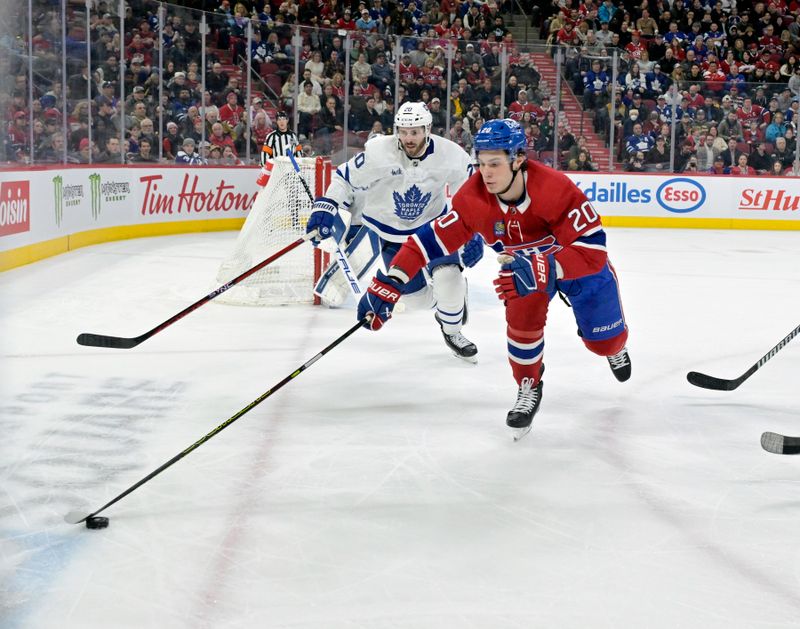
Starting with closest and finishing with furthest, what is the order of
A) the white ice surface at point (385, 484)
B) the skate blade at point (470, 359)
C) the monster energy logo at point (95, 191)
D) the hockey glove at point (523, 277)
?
1. the white ice surface at point (385, 484)
2. the hockey glove at point (523, 277)
3. the skate blade at point (470, 359)
4. the monster energy logo at point (95, 191)

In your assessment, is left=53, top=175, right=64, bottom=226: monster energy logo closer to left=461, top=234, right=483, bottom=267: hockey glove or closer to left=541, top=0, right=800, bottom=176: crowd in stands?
left=461, top=234, right=483, bottom=267: hockey glove

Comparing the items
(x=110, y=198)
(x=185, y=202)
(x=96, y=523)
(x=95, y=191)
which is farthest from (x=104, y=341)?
(x=185, y=202)

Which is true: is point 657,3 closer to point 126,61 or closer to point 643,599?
point 126,61

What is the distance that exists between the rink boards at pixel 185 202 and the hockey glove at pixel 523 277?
3.26 metres

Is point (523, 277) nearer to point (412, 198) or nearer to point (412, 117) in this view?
point (412, 117)

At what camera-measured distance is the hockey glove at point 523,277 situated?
9.27 ft

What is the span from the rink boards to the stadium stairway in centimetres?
38

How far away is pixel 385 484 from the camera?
8.59 feet

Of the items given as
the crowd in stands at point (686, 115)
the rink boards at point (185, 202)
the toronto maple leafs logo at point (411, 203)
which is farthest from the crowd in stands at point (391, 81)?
the toronto maple leafs logo at point (411, 203)

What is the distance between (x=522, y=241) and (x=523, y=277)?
1.25 ft

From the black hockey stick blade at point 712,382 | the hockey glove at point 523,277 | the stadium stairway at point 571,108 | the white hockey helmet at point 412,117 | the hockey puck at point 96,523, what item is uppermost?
the stadium stairway at point 571,108

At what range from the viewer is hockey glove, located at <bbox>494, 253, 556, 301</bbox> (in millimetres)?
2825

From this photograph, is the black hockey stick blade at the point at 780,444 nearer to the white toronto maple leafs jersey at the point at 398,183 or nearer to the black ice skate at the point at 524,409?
the black ice skate at the point at 524,409

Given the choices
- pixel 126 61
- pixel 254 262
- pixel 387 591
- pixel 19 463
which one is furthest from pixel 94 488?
pixel 126 61
